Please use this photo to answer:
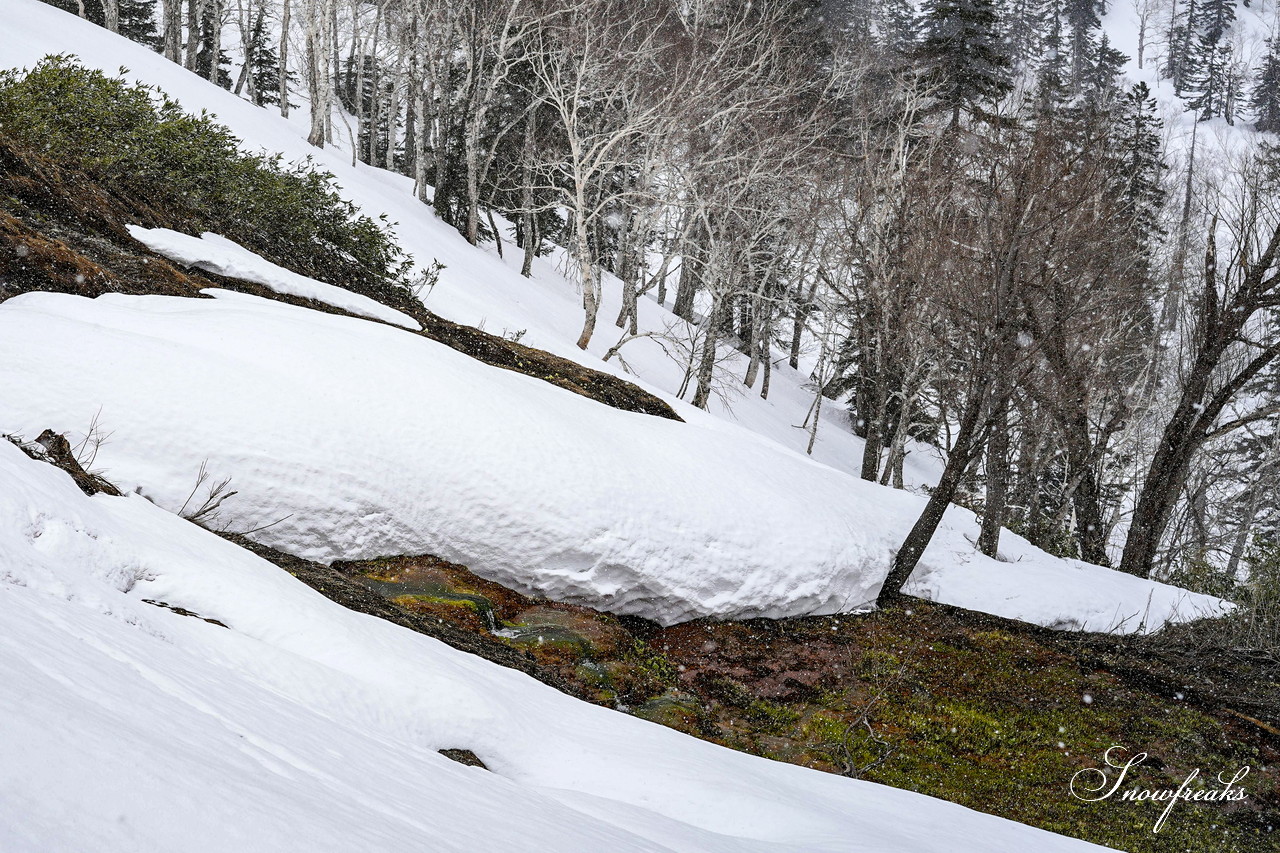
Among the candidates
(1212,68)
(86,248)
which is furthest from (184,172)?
(1212,68)

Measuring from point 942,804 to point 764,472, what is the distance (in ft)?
14.3

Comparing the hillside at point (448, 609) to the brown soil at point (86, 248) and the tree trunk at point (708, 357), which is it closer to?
the brown soil at point (86, 248)

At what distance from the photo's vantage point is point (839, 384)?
27922 mm

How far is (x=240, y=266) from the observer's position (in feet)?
26.3

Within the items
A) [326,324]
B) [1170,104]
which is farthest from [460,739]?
[1170,104]

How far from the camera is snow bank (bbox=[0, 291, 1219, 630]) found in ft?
16.8

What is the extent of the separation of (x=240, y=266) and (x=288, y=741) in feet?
24.2

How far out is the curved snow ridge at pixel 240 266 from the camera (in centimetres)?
776

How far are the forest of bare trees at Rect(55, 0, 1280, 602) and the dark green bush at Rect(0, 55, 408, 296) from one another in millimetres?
5845

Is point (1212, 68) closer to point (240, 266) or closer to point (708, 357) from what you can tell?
point (708, 357)

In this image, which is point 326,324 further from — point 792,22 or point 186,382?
point 792,22

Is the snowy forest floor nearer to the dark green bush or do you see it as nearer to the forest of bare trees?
the forest of bare trees
